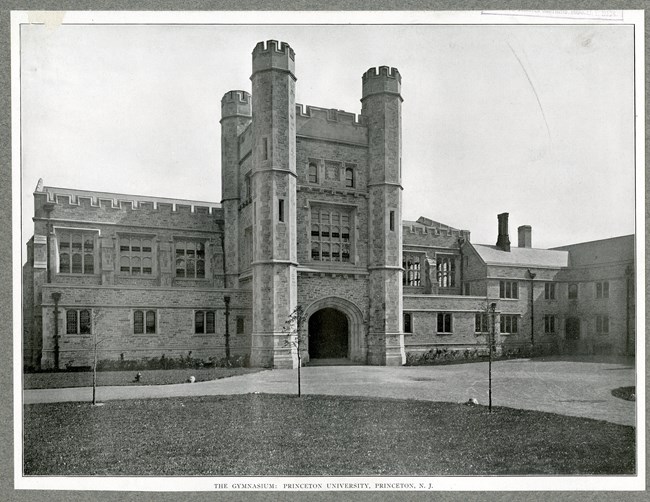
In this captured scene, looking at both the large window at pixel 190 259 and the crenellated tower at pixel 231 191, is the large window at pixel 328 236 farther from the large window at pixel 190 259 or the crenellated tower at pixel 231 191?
the large window at pixel 190 259

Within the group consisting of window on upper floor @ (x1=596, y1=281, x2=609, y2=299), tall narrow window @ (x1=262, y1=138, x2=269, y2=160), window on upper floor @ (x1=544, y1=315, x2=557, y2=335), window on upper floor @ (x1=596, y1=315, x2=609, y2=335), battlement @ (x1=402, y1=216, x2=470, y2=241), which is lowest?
window on upper floor @ (x1=544, y1=315, x2=557, y2=335)

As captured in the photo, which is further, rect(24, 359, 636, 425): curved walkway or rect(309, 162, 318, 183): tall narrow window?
rect(309, 162, 318, 183): tall narrow window

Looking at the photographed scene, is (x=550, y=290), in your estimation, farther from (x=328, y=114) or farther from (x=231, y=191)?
(x=231, y=191)

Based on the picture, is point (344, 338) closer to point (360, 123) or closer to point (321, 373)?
point (321, 373)

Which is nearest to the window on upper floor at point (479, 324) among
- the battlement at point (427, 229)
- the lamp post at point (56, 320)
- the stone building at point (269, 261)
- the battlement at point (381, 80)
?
the stone building at point (269, 261)

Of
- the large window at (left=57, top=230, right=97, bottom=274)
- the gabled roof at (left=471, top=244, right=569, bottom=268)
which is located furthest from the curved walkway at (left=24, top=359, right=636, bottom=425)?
the large window at (left=57, top=230, right=97, bottom=274)

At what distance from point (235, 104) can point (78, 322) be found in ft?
21.7

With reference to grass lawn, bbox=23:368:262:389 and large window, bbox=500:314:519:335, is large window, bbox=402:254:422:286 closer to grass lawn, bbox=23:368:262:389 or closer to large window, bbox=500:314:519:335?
large window, bbox=500:314:519:335

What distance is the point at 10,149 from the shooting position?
21.9 feet

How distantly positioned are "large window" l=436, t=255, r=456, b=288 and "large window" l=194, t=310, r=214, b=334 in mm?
9647

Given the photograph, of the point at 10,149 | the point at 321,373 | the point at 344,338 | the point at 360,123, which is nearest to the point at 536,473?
the point at 321,373

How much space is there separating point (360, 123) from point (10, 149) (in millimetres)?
9399

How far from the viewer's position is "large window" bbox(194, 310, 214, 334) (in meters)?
13.1

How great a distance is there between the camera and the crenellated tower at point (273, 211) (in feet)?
40.0
